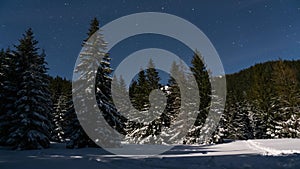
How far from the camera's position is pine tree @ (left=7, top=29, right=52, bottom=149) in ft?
63.5

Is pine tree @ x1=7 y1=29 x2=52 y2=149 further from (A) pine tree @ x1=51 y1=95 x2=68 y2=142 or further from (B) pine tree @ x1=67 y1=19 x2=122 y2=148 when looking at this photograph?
(A) pine tree @ x1=51 y1=95 x2=68 y2=142

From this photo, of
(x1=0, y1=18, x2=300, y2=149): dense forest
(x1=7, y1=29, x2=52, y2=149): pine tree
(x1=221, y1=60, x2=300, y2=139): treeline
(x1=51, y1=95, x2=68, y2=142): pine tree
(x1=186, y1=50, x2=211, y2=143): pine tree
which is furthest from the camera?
(x1=51, y1=95, x2=68, y2=142): pine tree

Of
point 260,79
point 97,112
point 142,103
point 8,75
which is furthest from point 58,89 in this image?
point 260,79

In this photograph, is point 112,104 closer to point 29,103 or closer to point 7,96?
point 29,103

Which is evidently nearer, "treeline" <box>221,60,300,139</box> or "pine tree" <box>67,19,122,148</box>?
"pine tree" <box>67,19,122,148</box>

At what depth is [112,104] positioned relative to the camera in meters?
22.9

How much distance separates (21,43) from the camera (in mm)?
22578

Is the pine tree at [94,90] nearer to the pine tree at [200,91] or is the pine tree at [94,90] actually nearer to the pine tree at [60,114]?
the pine tree at [200,91]

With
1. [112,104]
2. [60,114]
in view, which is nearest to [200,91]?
[112,104]

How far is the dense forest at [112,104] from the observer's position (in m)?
20.4

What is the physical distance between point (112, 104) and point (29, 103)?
285 inches

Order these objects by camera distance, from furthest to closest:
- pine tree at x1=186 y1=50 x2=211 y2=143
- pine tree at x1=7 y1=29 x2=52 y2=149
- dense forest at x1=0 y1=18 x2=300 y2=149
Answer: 1. pine tree at x1=186 y1=50 x2=211 y2=143
2. dense forest at x1=0 y1=18 x2=300 y2=149
3. pine tree at x1=7 y1=29 x2=52 y2=149

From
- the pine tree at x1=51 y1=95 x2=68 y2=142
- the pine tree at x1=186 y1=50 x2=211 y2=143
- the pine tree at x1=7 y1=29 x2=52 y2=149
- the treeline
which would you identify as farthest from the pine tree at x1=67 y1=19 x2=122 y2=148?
the pine tree at x1=51 y1=95 x2=68 y2=142

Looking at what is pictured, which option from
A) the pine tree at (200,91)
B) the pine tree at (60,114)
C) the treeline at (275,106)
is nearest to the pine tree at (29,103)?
the pine tree at (200,91)
